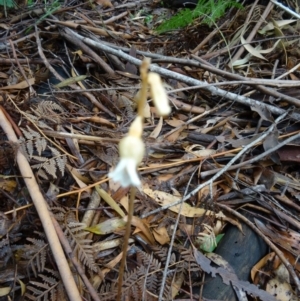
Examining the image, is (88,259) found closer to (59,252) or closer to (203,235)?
(59,252)

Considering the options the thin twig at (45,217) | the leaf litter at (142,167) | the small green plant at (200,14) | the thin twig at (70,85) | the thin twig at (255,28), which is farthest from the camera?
the small green plant at (200,14)

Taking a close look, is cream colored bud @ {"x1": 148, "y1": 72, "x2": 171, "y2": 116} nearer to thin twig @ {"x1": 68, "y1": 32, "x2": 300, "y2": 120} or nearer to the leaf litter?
the leaf litter

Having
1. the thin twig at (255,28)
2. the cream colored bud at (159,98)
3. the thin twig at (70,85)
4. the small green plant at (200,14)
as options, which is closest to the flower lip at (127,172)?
the cream colored bud at (159,98)

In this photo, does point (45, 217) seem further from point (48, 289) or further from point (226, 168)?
point (226, 168)

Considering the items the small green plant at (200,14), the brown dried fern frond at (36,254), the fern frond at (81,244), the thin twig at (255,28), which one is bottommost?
the fern frond at (81,244)

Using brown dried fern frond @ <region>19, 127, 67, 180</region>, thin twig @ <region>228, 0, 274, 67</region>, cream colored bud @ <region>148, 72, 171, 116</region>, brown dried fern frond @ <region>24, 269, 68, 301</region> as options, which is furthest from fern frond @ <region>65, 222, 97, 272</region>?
thin twig @ <region>228, 0, 274, 67</region>

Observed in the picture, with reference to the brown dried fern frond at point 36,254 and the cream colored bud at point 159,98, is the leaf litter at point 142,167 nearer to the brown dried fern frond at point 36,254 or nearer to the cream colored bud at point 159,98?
the brown dried fern frond at point 36,254

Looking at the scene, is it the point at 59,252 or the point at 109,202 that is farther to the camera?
the point at 109,202

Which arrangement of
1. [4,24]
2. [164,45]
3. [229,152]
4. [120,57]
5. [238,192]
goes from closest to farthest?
[238,192]
[229,152]
[120,57]
[4,24]
[164,45]

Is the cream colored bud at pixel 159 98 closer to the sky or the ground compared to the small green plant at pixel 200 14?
closer to the sky

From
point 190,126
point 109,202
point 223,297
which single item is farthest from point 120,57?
point 223,297
